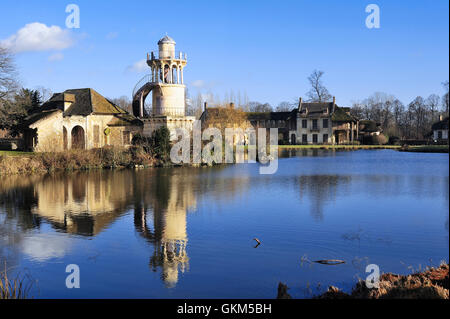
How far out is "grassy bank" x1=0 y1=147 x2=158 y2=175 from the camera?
1191 inches

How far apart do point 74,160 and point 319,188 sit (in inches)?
774

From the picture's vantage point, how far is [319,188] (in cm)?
2103

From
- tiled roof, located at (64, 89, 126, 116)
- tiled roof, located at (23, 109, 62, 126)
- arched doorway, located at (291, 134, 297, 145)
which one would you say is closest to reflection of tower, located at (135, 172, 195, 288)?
tiled roof, located at (23, 109, 62, 126)

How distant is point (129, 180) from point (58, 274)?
664 inches

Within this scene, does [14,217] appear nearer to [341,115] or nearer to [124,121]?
[124,121]

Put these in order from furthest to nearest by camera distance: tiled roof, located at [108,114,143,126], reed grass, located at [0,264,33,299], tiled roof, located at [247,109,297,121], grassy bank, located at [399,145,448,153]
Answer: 1. tiled roof, located at [247,109,297,121]
2. tiled roof, located at [108,114,143,126]
3. grassy bank, located at [399,145,448,153]
4. reed grass, located at [0,264,33,299]

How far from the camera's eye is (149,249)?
1123 cm

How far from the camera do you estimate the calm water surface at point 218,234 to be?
Result: 8.93 meters

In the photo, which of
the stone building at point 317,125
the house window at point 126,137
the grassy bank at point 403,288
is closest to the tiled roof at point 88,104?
the house window at point 126,137

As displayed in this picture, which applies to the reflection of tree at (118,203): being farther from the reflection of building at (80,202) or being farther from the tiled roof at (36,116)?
the tiled roof at (36,116)

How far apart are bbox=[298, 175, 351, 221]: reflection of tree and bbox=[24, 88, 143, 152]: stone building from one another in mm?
19317

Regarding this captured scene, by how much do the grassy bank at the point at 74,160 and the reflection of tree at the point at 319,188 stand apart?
1516cm

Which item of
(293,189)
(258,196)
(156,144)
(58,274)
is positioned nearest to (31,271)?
(58,274)

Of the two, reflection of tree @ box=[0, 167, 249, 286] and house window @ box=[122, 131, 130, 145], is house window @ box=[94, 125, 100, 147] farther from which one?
reflection of tree @ box=[0, 167, 249, 286]
